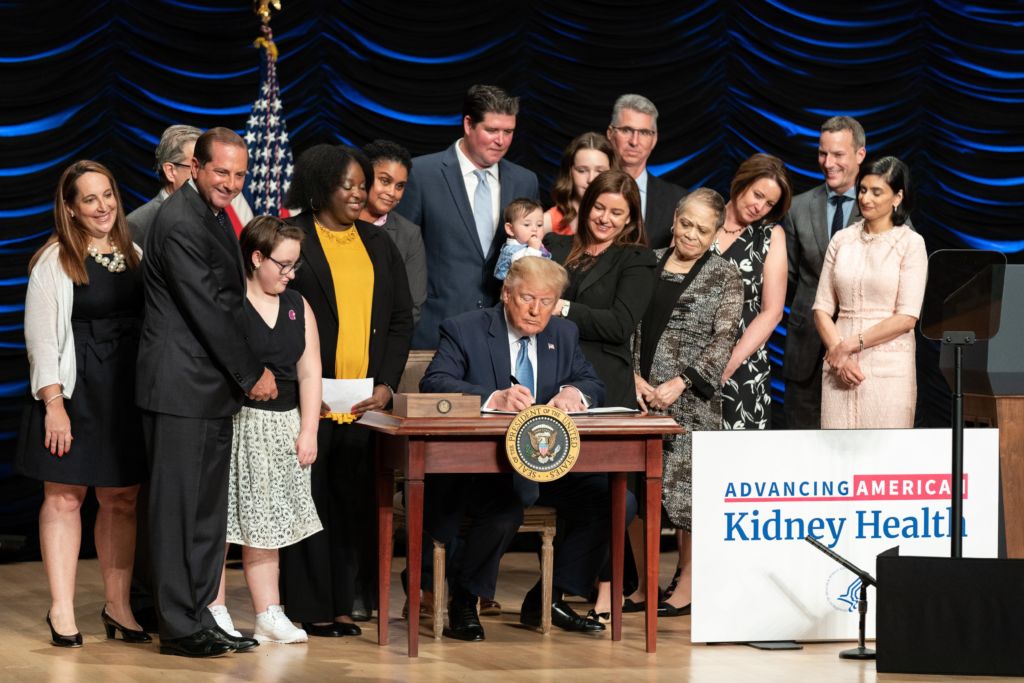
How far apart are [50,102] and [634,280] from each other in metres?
3.13

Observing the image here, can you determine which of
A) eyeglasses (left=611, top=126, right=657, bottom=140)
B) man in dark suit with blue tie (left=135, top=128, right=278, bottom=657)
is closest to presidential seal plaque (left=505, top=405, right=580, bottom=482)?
man in dark suit with blue tie (left=135, top=128, right=278, bottom=657)

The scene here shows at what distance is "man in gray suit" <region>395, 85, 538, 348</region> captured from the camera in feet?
19.5

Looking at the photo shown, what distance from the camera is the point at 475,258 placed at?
5.93 meters

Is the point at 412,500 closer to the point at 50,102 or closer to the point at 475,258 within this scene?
the point at 475,258

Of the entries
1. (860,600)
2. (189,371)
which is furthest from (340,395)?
(860,600)

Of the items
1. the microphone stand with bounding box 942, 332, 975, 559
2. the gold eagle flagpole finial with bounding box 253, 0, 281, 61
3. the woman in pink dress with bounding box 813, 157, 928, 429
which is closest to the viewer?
the microphone stand with bounding box 942, 332, 975, 559

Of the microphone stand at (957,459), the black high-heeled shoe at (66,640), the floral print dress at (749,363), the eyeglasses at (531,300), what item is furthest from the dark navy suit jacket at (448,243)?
the microphone stand at (957,459)

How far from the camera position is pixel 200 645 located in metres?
4.88

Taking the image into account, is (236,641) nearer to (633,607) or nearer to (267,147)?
(633,607)

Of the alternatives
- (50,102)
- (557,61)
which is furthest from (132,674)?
(557,61)

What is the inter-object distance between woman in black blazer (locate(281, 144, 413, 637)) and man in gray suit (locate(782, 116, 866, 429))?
6.42 ft

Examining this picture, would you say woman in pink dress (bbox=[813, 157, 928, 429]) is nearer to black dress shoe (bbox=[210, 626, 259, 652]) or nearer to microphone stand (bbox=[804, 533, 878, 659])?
microphone stand (bbox=[804, 533, 878, 659])

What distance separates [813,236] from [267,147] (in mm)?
2549

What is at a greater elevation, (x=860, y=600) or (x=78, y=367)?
(x=78, y=367)
